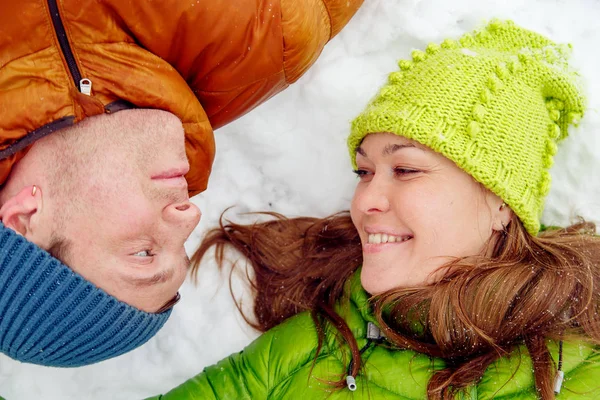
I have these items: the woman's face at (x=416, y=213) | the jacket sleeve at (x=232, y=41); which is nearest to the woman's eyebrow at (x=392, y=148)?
the woman's face at (x=416, y=213)

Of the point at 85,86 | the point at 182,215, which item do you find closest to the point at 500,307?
the point at 182,215

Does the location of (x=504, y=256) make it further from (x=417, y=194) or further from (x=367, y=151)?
(x=367, y=151)

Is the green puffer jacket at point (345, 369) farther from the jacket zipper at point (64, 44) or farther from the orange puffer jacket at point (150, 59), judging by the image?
the jacket zipper at point (64, 44)

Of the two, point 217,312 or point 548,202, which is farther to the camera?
point 217,312

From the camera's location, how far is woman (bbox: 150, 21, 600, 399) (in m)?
1.96

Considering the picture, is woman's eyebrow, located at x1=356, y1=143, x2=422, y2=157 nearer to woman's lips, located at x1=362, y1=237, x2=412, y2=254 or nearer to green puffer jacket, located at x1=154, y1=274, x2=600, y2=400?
woman's lips, located at x1=362, y1=237, x2=412, y2=254

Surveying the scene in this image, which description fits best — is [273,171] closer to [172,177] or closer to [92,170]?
[172,177]

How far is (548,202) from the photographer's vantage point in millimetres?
2502

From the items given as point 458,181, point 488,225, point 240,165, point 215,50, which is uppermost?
point 215,50

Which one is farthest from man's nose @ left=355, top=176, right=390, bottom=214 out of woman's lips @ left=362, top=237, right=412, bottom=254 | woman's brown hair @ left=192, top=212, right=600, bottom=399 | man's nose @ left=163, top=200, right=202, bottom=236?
man's nose @ left=163, top=200, right=202, bottom=236

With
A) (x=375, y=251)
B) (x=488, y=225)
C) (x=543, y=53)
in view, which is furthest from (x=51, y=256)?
(x=543, y=53)

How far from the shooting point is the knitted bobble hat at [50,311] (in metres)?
1.57

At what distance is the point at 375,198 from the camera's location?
200cm

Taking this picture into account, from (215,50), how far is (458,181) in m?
0.89
